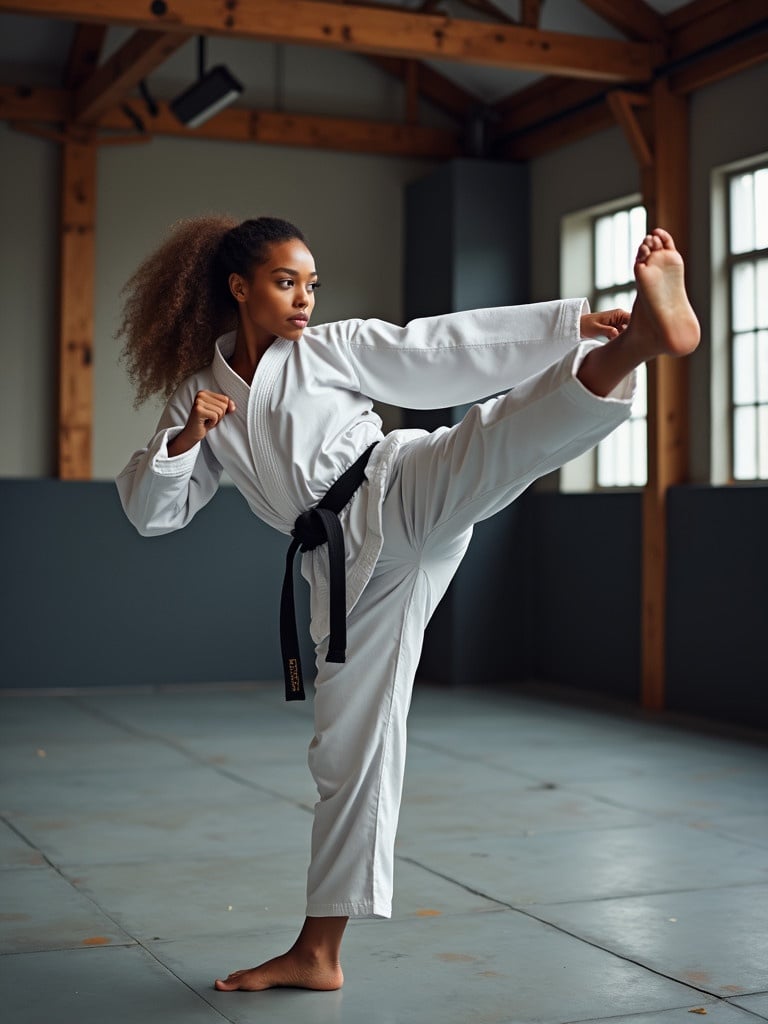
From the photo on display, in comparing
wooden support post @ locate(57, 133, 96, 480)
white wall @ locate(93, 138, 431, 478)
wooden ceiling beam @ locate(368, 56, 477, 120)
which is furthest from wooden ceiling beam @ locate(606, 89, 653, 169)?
wooden support post @ locate(57, 133, 96, 480)

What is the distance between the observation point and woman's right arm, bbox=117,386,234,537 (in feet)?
7.79

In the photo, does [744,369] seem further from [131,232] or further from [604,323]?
[604,323]

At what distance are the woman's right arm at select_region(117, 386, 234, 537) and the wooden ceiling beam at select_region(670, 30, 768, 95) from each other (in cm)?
417

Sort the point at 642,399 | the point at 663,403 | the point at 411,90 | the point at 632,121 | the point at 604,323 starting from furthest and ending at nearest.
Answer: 1. the point at 411,90
2. the point at 642,399
3. the point at 632,121
4. the point at 663,403
5. the point at 604,323

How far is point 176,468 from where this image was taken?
2.42 meters

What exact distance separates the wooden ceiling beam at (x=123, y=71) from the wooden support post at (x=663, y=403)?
7.49 feet

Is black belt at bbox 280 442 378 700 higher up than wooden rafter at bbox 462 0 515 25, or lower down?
lower down

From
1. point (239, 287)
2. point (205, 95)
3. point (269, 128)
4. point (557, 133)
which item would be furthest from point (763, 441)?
point (239, 287)

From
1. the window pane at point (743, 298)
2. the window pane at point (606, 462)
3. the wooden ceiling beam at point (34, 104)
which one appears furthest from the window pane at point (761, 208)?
the wooden ceiling beam at point (34, 104)

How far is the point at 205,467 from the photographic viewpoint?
262cm

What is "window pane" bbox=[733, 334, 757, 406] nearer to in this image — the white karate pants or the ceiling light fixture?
the ceiling light fixture

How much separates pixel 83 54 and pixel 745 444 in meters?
4.04

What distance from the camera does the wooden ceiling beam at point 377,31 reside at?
218 inches

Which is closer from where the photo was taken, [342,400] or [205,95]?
[342,400]
